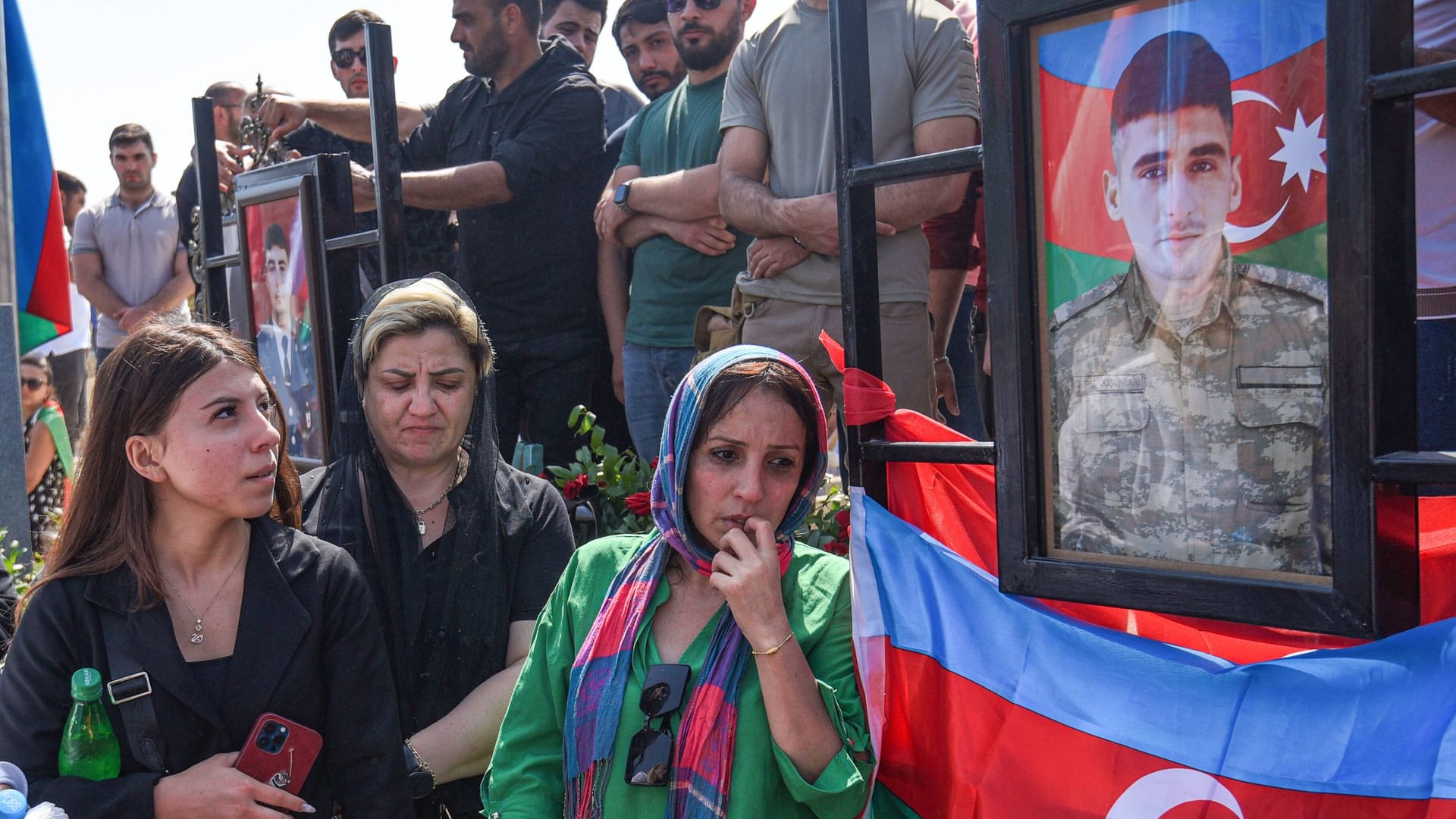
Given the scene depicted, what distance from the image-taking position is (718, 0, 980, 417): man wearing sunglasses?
135 inches

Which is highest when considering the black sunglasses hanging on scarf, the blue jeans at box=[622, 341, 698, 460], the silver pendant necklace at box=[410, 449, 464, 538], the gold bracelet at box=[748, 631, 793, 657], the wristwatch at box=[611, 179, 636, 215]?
the wristwatch at box=[611, 179, 636, 215]

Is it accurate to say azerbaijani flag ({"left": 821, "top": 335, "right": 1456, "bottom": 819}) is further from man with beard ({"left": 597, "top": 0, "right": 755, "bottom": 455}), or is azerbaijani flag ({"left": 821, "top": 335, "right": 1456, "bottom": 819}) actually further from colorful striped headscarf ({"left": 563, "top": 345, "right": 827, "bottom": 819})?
man with beard ({"left": 597, "top": 0, "right": 755, "bottom": 455})

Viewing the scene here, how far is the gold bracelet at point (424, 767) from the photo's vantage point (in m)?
2.72

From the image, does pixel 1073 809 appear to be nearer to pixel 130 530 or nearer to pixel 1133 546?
pixel 1133 546

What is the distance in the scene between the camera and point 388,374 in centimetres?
312

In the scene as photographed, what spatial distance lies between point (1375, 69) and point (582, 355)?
354 cm

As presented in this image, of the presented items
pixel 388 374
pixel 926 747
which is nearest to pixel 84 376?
pixel 388 374

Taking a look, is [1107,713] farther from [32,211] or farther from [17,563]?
[32,211]

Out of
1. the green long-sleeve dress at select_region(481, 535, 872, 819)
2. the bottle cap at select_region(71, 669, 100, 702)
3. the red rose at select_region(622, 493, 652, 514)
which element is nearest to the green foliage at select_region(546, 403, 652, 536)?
the red rose at select_region(622, 493, 652, 514)

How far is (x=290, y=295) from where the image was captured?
433cm

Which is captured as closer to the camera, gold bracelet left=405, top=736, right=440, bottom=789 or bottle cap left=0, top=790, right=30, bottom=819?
bottle cap left=0, top=790, right=30, bottom=819

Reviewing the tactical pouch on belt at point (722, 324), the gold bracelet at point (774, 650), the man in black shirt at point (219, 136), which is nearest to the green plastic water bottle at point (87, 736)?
the gold bracelet at point (774, 650)

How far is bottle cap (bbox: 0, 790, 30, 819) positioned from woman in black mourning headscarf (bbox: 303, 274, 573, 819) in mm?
957

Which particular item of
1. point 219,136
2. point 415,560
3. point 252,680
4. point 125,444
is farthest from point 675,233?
point 219,136
